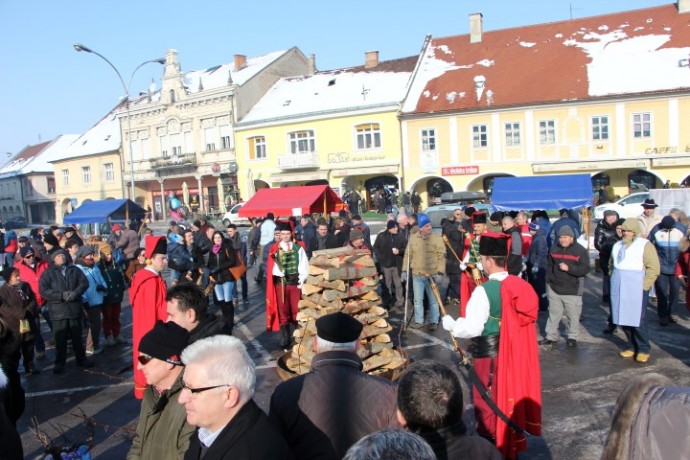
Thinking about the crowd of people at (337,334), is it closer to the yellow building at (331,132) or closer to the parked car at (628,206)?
the parked car at (628,206)

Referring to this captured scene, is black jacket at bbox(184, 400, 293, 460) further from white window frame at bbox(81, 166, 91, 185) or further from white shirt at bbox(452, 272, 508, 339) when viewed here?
white window frame at bbox(81, 166, 91, 185)

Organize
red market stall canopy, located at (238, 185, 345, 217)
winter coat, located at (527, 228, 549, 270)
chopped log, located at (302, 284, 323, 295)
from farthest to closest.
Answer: red market stall canopy, located at (238, 185, 345, 217) < winter coat, located at (527, 228, 549, 270) < chopped log, located at (302, 284, 323, 295)

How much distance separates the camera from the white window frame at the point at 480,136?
33.6 metres

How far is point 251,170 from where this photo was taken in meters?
41.8

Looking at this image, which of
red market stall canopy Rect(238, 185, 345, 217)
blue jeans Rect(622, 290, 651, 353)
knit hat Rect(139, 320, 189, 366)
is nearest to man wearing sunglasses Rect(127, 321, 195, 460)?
knit hat Rect(139, 320, 189, 366)

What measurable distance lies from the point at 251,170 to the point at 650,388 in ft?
134

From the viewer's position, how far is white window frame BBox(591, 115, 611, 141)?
3123 centimetres

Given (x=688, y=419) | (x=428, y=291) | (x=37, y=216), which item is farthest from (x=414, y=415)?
(x=37, y=216)

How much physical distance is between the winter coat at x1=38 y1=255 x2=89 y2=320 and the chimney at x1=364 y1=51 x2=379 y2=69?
33873 mm

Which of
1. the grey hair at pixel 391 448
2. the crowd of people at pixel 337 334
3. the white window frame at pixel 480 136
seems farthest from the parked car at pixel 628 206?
the grey hair at pixel 391 448

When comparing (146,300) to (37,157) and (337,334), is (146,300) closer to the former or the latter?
(337,334)

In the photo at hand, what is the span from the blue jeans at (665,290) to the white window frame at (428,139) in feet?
84.3

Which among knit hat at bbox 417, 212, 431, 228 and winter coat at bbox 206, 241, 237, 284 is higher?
knit hat at bbox 417, 212, 431, 228

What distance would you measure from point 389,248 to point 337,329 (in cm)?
847
